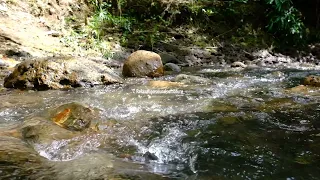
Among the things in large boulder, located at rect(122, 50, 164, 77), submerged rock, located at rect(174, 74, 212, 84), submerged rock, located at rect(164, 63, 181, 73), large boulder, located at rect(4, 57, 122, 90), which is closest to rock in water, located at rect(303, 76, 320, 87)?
submerged rock, located at rect(174, 74, 212, 84)

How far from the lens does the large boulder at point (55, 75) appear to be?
16.2 feet

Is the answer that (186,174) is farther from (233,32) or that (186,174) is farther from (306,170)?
(233,32)

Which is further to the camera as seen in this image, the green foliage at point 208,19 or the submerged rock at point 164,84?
the green foliage at point 208,19

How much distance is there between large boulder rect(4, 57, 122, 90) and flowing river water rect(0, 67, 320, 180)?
0.22m

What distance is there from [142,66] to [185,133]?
3235 mm

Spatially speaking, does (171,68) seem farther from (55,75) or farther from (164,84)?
(55,75)

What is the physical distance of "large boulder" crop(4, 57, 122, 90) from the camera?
4.93 meters

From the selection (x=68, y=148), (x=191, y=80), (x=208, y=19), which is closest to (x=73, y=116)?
(x=68, y=148)

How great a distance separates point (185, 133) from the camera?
2.99m

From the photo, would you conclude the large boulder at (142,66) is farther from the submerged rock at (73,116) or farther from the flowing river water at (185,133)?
the submerged rock at (73,116)

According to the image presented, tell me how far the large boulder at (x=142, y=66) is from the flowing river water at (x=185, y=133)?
2.79 ft

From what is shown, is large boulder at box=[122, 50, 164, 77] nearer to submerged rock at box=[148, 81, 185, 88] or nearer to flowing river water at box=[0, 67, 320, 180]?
submerged rock at box=[148, 81, 185, 88]

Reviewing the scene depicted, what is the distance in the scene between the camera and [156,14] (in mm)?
9664

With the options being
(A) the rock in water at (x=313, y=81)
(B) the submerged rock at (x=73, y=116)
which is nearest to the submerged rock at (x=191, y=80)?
(A) the rock in water at (x=313, y=81)
